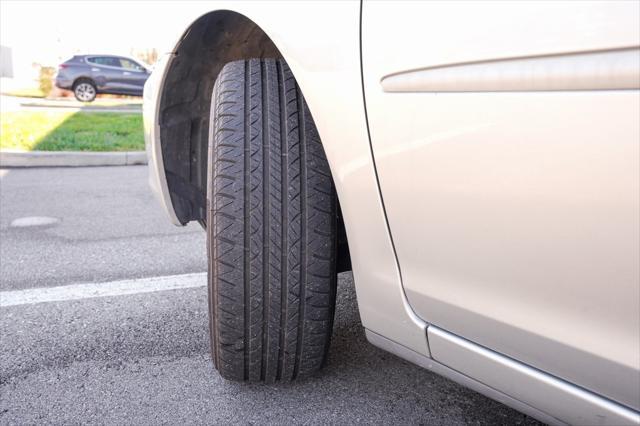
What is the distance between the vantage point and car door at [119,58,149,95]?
15312mm

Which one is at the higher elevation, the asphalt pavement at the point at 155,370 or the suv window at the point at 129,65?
the suv window at the point at 129,65

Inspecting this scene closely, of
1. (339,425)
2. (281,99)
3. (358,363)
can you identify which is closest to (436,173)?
(281,99)

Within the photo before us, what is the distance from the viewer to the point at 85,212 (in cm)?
363

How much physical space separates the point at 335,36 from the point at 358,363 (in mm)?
1025

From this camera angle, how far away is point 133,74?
15.3 meters

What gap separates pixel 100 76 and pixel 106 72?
0.18m

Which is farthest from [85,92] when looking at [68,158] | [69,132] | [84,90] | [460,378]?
[460,378]

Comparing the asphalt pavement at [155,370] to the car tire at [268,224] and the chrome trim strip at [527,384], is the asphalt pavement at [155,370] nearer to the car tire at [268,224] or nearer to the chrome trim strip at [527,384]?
the car tire at [268,224]

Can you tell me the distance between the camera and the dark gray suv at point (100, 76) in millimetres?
15000

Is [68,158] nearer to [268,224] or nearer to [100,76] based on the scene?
[268,224]

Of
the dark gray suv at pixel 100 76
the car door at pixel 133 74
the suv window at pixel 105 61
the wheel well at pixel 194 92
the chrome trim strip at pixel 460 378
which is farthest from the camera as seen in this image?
the car door at pixel 133 74

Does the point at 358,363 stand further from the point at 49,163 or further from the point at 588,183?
the point at 49,163

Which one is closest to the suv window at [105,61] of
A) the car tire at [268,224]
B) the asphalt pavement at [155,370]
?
the asphalt pavement at [155,370]

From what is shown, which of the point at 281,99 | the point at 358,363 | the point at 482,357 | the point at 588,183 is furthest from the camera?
the point at 358,363
